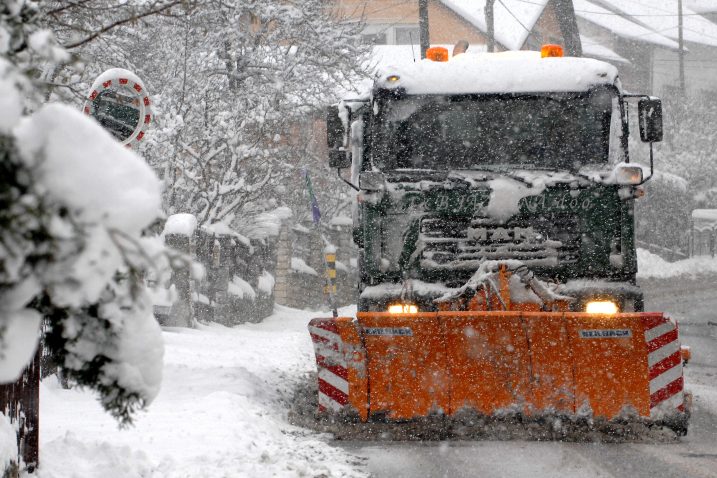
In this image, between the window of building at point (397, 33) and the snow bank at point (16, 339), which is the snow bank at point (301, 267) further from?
the window of building at point (397, 33)

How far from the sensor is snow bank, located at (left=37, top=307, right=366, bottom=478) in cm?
498

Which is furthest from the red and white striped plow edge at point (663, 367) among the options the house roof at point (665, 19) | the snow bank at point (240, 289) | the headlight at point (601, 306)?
the house roof at point (665, 19)

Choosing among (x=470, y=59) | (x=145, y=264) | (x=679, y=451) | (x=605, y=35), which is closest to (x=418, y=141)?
(x=470, y=59)

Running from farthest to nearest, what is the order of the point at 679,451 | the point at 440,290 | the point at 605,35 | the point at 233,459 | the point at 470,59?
the point at 605,35
the point at 470,59
the point at 440,290
the point at 679,451
the point at 233,459

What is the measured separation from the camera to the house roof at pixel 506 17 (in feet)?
138

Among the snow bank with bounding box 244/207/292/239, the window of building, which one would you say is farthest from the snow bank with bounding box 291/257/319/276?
the window of building

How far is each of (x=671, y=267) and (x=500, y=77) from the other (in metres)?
26.2

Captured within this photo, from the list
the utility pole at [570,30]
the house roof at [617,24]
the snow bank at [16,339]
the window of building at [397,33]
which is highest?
the house roof at [617,24]

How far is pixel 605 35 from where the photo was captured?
56844 mm

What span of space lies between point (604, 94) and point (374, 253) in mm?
2417

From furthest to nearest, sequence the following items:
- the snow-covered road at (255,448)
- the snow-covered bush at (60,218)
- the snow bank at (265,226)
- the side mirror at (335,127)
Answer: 1. the snow bank at (265,226)
2. the side mirror at (335,127)
3. the snow-covered road at (255,448)
4. the snow-covered bush at (60,218)

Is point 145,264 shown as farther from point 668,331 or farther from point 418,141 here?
point 418,141

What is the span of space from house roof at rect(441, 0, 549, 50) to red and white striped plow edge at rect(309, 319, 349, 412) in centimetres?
3556

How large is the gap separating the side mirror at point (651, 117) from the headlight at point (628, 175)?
446 mm
